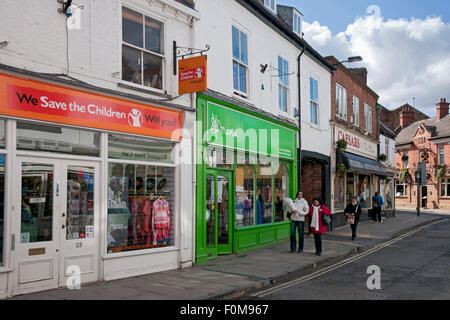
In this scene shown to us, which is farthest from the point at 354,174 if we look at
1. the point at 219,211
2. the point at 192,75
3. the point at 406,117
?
the point at 406,117

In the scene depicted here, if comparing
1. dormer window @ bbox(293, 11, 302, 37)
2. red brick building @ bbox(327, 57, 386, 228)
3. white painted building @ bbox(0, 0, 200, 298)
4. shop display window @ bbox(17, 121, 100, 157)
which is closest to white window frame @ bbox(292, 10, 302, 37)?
dormer window @ bbox(293, 11, 302, 37)

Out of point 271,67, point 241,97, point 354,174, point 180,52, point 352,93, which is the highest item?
point 352,93

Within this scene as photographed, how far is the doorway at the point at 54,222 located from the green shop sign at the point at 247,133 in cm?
394

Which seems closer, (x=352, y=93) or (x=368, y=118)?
(x=352, y=93)

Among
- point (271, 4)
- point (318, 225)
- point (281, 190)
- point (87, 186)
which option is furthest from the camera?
point (271, 4)

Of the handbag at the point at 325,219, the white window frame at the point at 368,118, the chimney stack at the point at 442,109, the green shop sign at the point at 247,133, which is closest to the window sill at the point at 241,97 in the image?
the green shop sign at the point at 247,133

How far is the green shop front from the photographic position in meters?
11.0

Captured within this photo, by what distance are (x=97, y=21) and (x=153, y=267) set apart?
527 cm

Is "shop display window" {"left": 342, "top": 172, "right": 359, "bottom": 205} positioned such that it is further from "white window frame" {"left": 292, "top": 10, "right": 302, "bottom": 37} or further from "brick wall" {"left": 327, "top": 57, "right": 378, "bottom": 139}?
"white window frame" {"left": 292, "top": 10, "right": 302, "bottom": 37}

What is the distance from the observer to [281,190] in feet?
51.3

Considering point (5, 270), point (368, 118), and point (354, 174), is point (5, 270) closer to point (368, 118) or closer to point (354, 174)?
point (354, 174)

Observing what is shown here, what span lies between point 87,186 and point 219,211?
464cm

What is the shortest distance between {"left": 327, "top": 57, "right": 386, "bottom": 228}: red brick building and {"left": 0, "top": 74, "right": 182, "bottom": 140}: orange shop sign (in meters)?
12.0
